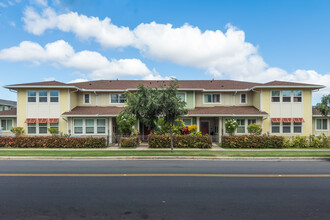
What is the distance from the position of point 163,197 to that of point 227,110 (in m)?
17.7

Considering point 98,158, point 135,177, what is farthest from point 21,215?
point 98,158

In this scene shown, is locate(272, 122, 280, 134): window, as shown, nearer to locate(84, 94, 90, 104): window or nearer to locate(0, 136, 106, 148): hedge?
locate(0, 136, 106, 148): hedge

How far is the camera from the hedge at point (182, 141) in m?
17.2

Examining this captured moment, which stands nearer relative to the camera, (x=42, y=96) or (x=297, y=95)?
(x=42, y=96)

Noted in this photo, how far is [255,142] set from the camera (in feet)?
57.5

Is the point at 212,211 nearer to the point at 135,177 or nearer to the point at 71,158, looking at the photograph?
the point at 135,177

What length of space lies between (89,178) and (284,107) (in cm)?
2062

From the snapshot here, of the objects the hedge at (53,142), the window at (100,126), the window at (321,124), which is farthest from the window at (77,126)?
the window at (321,124)

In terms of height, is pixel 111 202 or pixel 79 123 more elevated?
pixel 79 123

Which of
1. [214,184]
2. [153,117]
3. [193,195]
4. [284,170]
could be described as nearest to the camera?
[193,195]

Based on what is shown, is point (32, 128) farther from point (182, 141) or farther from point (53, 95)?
point (182, 141)

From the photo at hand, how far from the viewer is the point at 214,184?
7176mm

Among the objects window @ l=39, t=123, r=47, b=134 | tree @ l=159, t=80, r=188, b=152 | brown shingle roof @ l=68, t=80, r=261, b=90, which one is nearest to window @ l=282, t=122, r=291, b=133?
brown shingle roof @ l=68, t=80, r=261, b=90

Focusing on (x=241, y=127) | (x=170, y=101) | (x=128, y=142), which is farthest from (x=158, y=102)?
(x=241, y=127)
